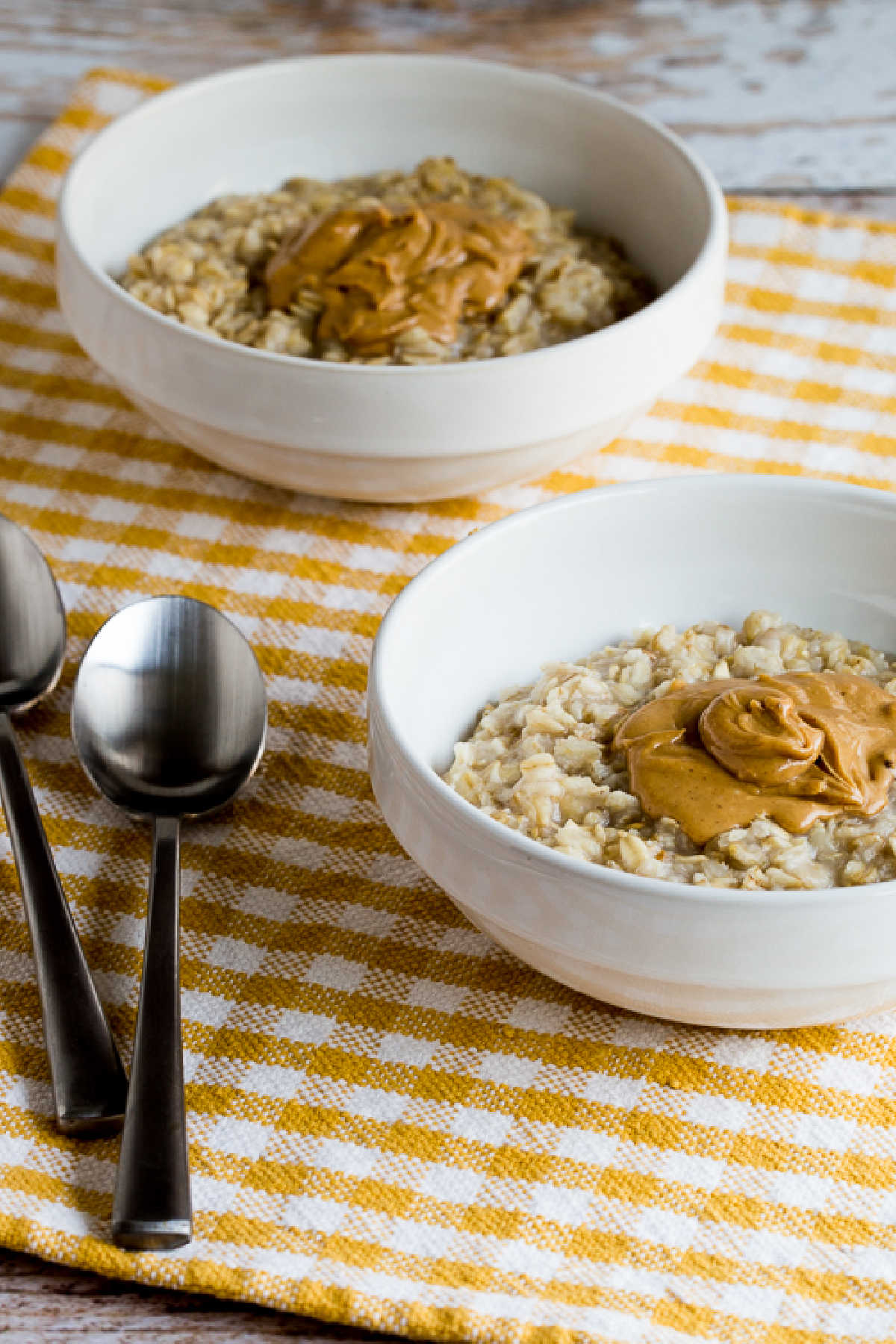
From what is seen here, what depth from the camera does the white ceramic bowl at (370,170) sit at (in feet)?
4.64

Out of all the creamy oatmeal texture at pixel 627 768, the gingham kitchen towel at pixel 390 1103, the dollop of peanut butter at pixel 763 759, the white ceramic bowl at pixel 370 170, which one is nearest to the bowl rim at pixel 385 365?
the white ceramic bowl at pixel 370 170

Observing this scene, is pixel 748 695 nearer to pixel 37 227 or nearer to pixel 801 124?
pixel 37 227

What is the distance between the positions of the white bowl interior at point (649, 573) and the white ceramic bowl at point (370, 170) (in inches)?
8.2

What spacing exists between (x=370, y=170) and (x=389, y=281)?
1.56 feet

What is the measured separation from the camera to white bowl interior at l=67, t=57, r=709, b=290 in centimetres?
179

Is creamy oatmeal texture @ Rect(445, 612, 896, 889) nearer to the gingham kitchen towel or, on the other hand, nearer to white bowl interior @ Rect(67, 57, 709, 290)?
the gingham kitchen towel

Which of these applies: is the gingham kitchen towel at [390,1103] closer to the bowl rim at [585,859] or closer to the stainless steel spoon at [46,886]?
the stainless steel spoon at [46,886]

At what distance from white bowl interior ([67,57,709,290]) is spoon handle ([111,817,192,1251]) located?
99 cm

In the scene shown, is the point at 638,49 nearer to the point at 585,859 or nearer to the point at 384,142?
the point at 384,142

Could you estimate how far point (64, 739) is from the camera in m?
1.34

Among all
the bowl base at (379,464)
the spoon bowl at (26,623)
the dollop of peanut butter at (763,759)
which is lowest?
the spoon bowl at (26,623)

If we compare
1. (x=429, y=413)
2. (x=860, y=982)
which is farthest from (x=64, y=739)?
(x=860, y=982)

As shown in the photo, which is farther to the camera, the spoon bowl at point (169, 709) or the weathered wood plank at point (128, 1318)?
the spoon bowl at point (169, 709)

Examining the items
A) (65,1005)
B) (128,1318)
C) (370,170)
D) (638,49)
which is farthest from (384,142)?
(128,1318)
